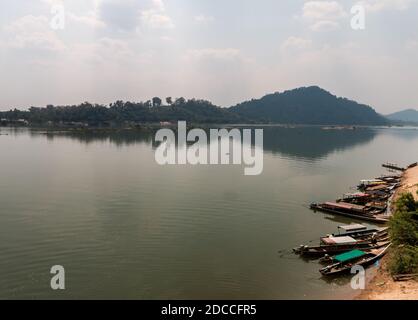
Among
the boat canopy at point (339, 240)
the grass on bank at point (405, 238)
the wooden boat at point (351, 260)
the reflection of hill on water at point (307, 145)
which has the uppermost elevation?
the reflection of hill on water at point (307, 145)

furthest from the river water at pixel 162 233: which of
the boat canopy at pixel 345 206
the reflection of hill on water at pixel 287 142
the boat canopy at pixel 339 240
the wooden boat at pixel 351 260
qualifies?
the reflection of hill on water at pixel 287 142

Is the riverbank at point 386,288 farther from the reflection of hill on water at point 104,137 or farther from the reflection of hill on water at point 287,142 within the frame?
the reflection of hill on water at point 104,137

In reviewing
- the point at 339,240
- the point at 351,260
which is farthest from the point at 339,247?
the point at 351,260

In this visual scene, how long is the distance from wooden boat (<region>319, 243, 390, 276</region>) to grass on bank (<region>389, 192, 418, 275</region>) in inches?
52.4

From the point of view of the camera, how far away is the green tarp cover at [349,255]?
26.6 meters

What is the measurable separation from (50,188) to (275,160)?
47.6m

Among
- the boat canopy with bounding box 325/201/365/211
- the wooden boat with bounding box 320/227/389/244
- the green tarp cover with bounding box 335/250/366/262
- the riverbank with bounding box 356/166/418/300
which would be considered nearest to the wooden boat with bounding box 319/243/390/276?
the green tarp cover with bounding box 335/250/366/262

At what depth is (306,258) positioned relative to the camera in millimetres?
27922

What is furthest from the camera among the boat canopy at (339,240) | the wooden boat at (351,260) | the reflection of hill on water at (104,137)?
the reflection of hill on water at (104,137)

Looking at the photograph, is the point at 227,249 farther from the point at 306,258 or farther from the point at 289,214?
the point at 289,214

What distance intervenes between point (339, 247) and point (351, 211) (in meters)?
12.3

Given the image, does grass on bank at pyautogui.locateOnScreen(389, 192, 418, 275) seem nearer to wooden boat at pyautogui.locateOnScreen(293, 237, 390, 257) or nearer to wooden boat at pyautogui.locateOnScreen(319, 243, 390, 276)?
wooden boat at pyautogui.locateOnScreen(319, 243, 390, 276)

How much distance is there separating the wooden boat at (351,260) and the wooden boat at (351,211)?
1015cm
